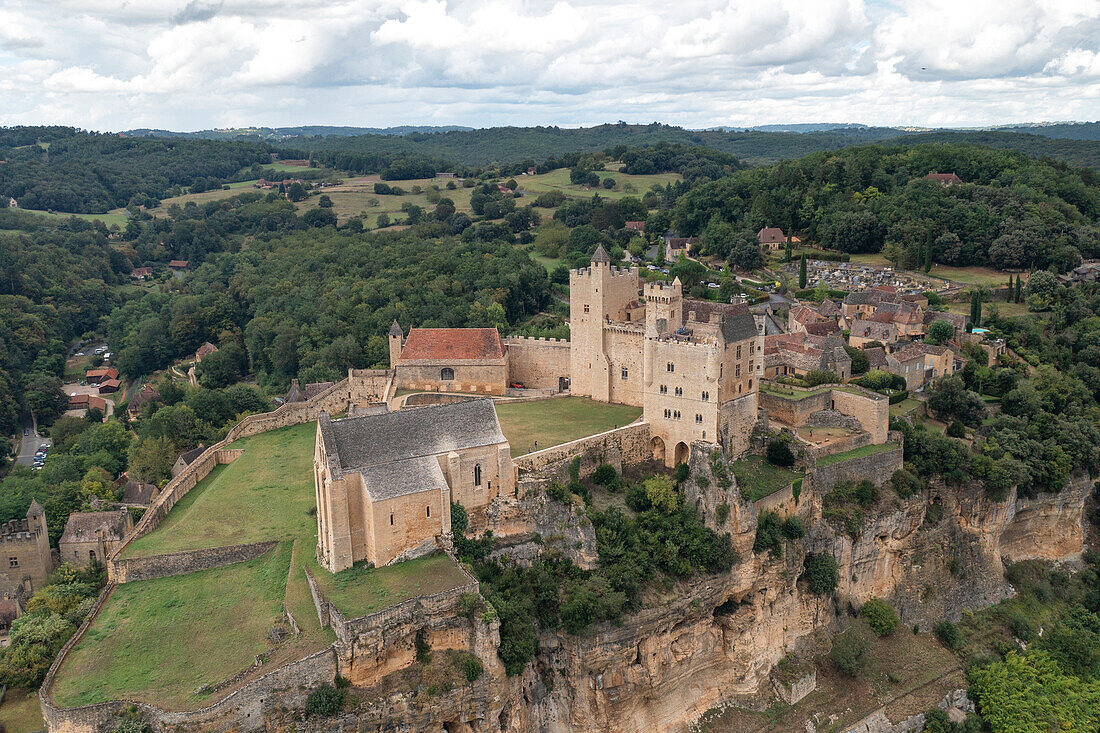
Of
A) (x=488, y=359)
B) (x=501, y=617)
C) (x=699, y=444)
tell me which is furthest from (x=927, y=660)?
(x=488, y=359)

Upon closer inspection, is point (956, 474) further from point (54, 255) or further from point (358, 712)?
point (54, 255)

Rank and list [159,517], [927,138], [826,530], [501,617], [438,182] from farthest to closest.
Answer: [927,138] < [438,182] < [826,530] < [159,517] < [501,617]

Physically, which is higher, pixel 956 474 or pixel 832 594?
pixel 956 474

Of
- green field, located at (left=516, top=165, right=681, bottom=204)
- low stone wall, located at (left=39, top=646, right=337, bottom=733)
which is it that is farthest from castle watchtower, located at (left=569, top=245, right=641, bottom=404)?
green field, located at (left=516, top=165, right=681, bottom=204)

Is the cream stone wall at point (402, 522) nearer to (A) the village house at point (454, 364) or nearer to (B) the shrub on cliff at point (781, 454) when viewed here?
(A) the village house at point (454, 364)

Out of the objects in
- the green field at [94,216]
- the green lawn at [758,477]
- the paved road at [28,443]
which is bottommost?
the paved road at [28,443]

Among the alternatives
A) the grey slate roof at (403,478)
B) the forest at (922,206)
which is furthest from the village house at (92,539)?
the forest at (922,206)

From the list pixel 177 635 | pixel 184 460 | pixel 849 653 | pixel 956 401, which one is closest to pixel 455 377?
pixel 184 460
